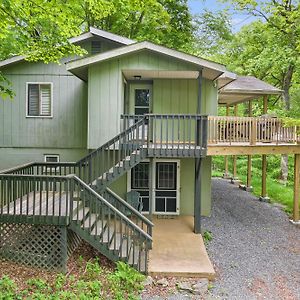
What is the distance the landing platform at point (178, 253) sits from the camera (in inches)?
275

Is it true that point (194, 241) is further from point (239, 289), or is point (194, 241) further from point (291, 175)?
point (291, 175)

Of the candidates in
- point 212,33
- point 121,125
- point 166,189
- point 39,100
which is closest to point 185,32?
point 212,33

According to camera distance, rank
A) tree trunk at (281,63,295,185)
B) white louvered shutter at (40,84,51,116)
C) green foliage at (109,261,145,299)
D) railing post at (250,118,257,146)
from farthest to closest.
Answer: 1. tree trunk at (281,63,295,185)
2. white louvered shutter at (40,84,51,116)
3. railing post at (250,118,257,146)
4. green foliage at (109,261,145,299)

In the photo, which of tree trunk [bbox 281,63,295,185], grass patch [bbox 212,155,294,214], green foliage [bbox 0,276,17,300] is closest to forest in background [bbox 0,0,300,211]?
tree trunk [bbox 281,63,295,185]

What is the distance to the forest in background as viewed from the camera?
900 cm

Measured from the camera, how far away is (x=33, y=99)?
39.3 feet

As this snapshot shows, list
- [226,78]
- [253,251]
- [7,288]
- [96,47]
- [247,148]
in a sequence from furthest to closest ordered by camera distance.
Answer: [96,47]
[226,78]
[247,148]
[253,251]
[7,288]

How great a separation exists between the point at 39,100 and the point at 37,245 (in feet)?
21.4

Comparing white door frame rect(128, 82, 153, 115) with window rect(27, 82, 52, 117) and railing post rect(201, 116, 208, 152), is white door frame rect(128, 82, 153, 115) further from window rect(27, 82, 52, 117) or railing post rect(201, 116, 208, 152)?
window rect(27, 82, 52, 117)

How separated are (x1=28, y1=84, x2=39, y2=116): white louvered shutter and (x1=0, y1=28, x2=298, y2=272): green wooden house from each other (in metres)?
0.04

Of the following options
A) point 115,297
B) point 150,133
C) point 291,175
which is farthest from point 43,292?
point 291,175

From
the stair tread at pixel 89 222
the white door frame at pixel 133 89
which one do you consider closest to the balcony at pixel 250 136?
the white door frame at pixel 133 89

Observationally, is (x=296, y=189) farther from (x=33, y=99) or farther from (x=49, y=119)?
(x=33, y=99)

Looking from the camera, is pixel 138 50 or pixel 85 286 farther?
pixel 138 50
